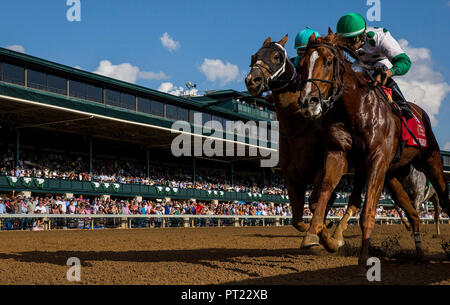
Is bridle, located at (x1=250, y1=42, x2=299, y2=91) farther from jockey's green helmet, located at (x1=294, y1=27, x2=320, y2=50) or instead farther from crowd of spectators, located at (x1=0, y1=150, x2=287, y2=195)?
crowd of spectators, located at (x1=0, y1=150, x2=287, y2=195)

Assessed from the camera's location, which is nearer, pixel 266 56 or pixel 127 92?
pixel 266 56

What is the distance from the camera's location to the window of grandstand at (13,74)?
2670 cm

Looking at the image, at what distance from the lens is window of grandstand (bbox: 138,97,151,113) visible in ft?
118

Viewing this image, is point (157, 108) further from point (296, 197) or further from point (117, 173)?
point (296, 197)

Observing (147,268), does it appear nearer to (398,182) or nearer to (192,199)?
(398,182)

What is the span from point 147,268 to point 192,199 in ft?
101

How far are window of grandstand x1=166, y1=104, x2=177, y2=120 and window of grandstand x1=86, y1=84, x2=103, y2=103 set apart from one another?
671cm

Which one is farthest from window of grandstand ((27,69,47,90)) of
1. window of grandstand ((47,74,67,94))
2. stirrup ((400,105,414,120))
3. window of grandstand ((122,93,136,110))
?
stirrup ((400,105,414,120))

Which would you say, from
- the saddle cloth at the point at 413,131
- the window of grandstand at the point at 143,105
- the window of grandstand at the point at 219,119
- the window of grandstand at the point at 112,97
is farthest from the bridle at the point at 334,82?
the window of grandstand at the point at 219,119

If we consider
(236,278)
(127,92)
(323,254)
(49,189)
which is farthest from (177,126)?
(236,278)

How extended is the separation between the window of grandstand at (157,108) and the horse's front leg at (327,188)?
3241cm

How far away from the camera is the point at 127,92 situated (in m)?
34.8

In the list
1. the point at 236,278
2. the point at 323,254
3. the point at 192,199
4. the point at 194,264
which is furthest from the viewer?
the point at 192,199
